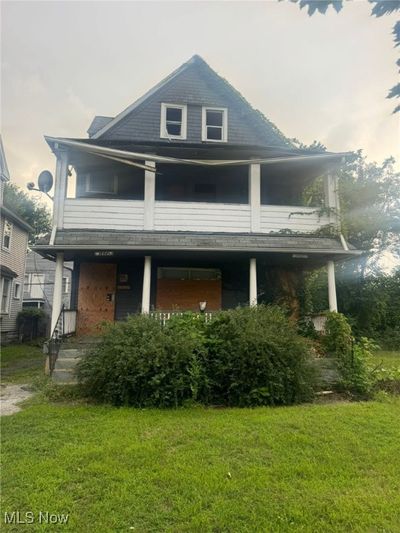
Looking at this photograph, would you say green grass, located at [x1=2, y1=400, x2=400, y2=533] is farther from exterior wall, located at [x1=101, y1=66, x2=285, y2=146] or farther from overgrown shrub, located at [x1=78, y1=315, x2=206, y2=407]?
exterior wall, located at [x1=101, y1=66, x2=285, y2=146]

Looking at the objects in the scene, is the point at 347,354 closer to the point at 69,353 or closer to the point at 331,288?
the point at 331,288

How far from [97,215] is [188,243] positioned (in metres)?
2.86

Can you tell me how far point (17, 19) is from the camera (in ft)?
28.8

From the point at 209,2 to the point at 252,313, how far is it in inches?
220

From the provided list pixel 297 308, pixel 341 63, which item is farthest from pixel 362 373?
pixel 341 63

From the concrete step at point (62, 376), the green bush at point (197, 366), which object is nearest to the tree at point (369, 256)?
the green bush at point (197, 366)

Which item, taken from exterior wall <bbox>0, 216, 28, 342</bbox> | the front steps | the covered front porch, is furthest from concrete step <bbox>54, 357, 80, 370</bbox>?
exterior wall <bbox>0, 216, 28, 342</bbox>

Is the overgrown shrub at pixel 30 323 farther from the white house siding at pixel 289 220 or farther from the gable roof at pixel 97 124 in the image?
the white house siding at pixel 289 220

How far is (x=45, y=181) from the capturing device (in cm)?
1227

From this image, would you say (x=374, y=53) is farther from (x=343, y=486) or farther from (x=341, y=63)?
(x=343, y=486)

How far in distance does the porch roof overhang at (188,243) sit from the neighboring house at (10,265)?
1004cm

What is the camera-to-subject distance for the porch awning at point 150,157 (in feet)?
33.9

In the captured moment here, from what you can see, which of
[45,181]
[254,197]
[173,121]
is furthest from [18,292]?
[254,197]

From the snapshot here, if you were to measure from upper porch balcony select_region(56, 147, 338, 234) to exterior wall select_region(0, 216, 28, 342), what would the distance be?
9.17 meters
